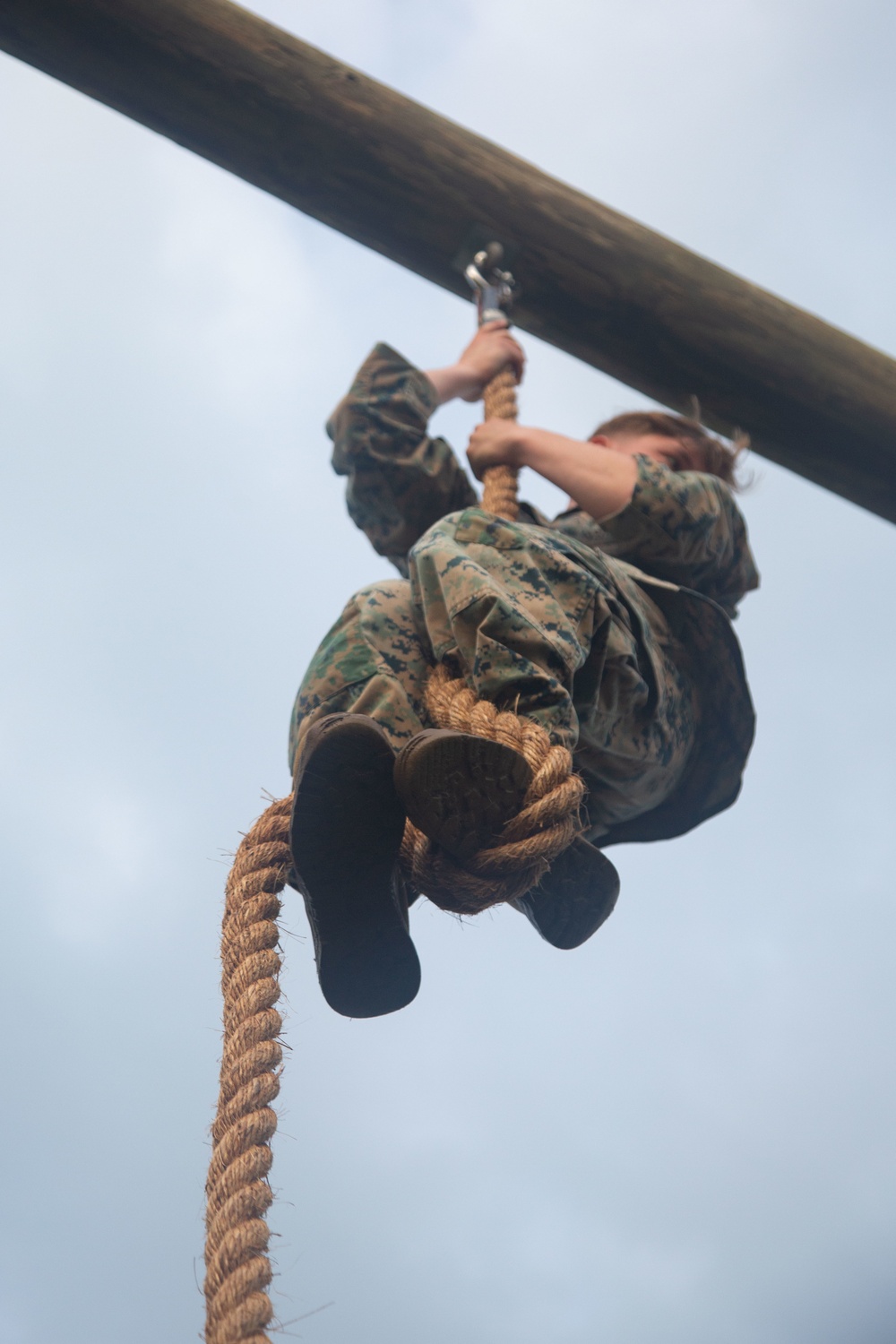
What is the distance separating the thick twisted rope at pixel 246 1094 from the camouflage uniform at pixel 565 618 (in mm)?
182

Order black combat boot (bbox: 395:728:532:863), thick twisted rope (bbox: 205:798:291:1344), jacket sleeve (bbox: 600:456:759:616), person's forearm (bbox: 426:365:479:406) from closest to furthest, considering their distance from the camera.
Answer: thick twisted rope (bbox: 205:798:291:1344), black combat boot (bbox: 395:728:532:863), jacket sleeve (bbox: 600:456:759:616), person's forearm (bbox: 426:365:479:406)

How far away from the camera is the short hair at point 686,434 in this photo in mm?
1852

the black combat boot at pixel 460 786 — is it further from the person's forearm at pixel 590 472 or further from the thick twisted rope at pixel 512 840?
the person's forearm at pixel 590 472

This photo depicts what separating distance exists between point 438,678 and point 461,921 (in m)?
0.24

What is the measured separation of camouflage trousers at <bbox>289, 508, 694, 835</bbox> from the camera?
119cm

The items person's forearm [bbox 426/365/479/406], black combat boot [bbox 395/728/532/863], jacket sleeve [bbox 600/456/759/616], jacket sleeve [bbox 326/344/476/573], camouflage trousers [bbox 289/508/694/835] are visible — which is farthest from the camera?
person's forearm [bbox 426/365/479/406]

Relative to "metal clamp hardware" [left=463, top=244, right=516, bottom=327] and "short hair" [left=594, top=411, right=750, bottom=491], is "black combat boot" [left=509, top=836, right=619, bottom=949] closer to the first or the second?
"short hair" [left=594, top=411, right=750, bottom=491]

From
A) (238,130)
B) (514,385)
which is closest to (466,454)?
(514,385)

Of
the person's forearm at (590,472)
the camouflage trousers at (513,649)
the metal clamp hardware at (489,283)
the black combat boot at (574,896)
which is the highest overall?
the metal clamp hardware at (489,283)

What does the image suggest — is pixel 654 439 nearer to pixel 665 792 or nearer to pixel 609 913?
pixel 665 792

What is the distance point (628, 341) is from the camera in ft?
6.63

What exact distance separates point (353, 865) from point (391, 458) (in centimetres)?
78

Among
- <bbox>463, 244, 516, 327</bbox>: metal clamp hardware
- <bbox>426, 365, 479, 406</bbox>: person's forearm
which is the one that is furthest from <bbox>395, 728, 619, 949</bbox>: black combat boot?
<bbox>463, 244, 516, 327</bbox>: metal clamp hardware

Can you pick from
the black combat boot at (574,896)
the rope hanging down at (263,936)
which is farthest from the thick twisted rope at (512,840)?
the black combat boot at (574,896)
